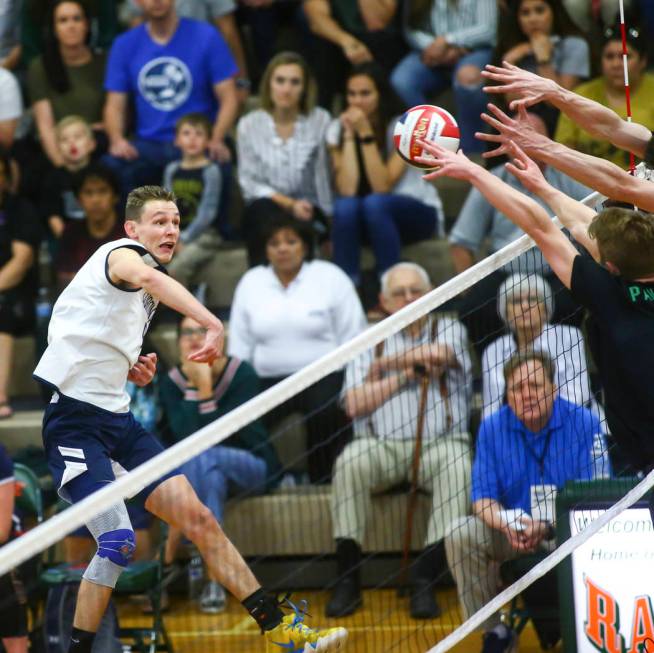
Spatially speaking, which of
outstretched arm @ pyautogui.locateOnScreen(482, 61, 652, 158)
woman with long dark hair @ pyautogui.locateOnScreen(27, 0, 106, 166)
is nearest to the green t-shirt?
woman with long dark hair @ pyautogui.locateOnScreen(27, 0, 106, 166)

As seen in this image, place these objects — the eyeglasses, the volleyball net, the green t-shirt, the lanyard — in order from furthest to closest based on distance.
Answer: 1. the green t-shirt
2. the eyeglasses
3. the lanyard
4. the volleyball net

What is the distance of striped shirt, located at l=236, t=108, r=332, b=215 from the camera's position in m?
9.53

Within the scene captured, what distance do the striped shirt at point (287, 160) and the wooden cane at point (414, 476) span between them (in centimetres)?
213

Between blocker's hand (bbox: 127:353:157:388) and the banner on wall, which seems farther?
the banner on wall

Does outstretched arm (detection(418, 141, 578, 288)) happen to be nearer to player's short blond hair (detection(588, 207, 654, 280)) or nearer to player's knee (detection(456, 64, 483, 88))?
player's short blond hair (detection(588, 207, 654, 280))

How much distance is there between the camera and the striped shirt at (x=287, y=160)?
31.3ft

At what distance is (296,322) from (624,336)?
384cm

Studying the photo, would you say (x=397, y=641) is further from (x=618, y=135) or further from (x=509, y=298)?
(x=618, y=135)

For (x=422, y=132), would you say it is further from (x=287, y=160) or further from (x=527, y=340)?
(x=287, y=160)

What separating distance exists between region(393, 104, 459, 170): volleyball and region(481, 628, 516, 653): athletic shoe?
270 cm

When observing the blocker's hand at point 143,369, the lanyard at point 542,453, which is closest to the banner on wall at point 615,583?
the lanyard at point 542,453

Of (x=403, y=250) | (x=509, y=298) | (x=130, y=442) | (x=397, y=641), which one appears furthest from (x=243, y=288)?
(x=130, y=442)

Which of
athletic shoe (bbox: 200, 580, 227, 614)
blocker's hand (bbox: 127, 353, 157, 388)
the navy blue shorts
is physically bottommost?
athletic shoe (bbox: 200, 580, 227, 614)

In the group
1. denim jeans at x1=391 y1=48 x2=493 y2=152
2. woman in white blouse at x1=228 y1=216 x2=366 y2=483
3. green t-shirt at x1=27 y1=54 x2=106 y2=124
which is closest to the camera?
woman in white blouse at x1=228 y1=216 x2=366 y2=483
